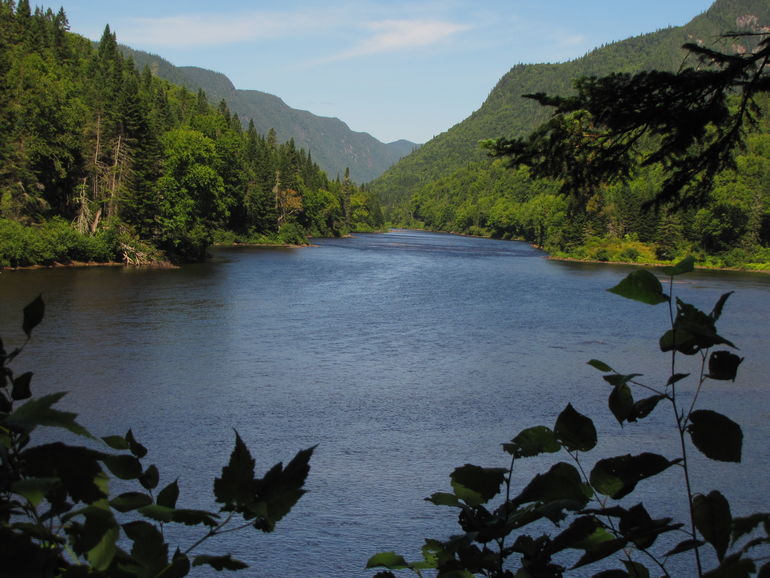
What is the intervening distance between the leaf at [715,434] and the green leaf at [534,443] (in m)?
0.28

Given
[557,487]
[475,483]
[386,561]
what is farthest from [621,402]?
[386,561]

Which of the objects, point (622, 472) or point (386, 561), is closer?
point (622, 472)

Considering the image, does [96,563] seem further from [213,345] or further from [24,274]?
[24,274]

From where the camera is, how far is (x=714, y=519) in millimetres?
1147

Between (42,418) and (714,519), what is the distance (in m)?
1.10

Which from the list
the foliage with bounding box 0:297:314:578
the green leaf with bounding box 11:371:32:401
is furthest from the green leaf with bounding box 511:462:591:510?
the green leaf with bounding box 11:371:32:401

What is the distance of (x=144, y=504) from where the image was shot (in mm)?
1283

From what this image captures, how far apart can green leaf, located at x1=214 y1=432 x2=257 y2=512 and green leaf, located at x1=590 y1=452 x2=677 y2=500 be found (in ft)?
2.19

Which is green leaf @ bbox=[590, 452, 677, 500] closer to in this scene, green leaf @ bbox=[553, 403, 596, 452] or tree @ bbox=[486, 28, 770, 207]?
green leaf @ bbox=[553, 403, 596, 452]

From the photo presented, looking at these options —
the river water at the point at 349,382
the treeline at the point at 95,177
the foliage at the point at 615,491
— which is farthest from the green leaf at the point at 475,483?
the treeline at the point at 95,177

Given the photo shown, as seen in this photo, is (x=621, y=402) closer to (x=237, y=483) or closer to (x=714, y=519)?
(x=714, y=519)

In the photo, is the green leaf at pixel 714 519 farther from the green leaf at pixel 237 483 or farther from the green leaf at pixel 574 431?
the green leaf at pixel 237 483

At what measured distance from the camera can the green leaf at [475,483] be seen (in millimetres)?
1438

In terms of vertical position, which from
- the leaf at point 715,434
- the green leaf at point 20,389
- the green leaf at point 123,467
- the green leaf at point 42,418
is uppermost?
the green leaf at point 42,418
